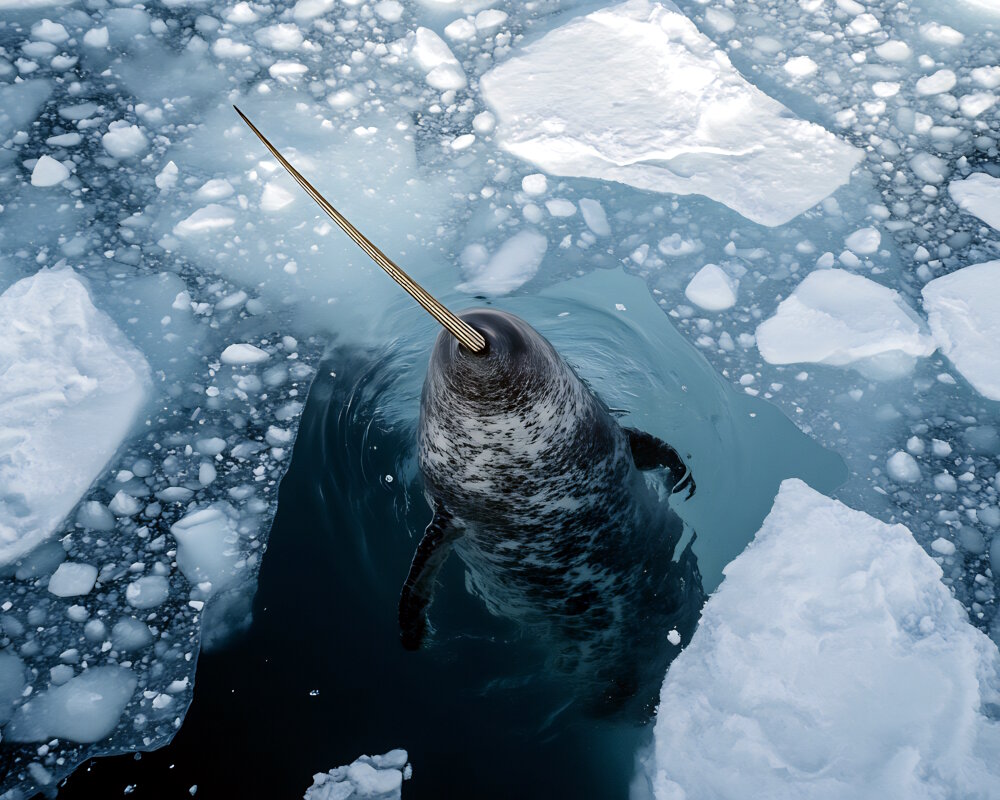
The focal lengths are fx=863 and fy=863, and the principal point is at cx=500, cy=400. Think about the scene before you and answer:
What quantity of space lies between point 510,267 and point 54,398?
6.09ft

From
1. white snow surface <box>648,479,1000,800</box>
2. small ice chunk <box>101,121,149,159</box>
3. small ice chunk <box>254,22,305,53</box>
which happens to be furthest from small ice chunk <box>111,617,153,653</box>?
small ice chunk <box>254,22,305,53</box>

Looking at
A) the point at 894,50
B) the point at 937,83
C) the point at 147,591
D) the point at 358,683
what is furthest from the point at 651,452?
the point at 894,50

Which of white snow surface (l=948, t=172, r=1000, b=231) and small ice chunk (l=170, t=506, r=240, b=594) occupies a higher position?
white snow surface (l=948, t=172, r=1000, b=231)

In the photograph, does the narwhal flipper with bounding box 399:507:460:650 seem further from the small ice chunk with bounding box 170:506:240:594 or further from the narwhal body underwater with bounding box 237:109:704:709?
the small ice chunk with bounding box 170:506:240:594

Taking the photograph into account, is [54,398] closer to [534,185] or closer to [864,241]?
[534,185]

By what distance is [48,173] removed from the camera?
3.85 m

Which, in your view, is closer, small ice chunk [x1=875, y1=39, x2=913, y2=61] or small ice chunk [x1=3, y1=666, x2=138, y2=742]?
small ice chunk [x1=3, y1=666, x2=138, y2=742]

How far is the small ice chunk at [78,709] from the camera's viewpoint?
2.64 metres

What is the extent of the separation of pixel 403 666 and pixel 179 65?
320 cm

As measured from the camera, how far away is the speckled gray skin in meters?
2.30

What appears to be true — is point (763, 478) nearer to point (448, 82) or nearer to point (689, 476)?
point (689, 476)

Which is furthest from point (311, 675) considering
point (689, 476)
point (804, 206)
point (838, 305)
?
point (804, 206)

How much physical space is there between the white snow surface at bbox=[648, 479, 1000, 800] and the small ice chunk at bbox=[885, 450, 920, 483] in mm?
271

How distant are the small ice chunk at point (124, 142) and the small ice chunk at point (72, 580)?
6.60 feet
